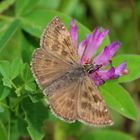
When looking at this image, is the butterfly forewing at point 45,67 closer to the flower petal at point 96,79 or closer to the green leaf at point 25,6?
the flower petal at point 96,79

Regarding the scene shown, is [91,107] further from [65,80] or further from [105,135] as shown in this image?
[105,135]

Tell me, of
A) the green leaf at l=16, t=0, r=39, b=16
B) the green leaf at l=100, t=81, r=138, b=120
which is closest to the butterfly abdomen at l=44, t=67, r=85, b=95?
the green leaf at l=100, t=81, r=138, b=120

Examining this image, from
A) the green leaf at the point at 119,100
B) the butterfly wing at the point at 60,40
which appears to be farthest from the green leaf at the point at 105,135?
the butterfly wing at the point at 60,40

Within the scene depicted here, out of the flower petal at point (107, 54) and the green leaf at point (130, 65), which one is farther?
the green leaf at point (130, 65)

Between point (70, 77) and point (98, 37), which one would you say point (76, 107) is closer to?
point (70, 77)

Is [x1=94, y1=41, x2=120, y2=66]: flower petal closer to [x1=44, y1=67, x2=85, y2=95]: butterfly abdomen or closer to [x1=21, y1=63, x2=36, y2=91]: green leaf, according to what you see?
[x1=44, y1=67, x2=85, y2=95]: butterfly abdomen

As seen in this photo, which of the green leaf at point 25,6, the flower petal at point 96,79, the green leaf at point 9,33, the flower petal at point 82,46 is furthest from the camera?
the green leaf at point 25,6
